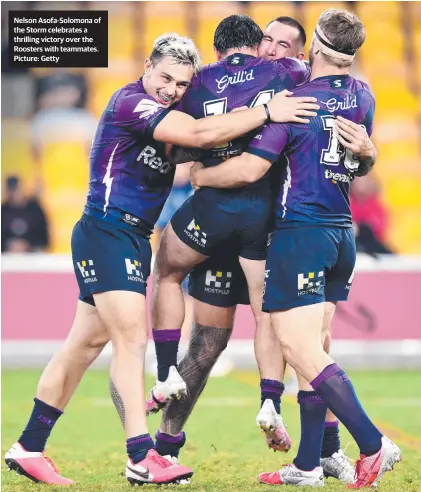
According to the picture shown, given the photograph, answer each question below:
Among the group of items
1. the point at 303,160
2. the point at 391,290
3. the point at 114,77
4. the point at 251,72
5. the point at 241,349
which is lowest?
the point at 241,349

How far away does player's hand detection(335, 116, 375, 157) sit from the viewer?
557 cm

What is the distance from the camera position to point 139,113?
18.7ft

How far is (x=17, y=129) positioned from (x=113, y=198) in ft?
34.6

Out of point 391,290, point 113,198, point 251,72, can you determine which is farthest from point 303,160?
point 391,290

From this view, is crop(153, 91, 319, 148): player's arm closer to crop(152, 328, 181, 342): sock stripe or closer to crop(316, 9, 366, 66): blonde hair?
crop(316, 9, 366, 66): blonde hair

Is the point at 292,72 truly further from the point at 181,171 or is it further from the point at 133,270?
the point at 181,171

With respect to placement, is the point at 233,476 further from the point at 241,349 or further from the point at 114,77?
the point at 114,77

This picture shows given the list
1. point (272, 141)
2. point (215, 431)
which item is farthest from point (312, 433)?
point (215, 431)

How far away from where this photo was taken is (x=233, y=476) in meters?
6.32

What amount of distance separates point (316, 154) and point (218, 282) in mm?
1113

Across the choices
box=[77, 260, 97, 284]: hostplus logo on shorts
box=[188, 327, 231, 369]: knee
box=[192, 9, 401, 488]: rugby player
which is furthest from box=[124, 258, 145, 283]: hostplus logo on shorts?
box=[188, 327, 231, 369]: knee

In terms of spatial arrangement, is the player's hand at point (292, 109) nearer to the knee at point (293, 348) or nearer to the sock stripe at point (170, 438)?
the knee at point (293, 348)

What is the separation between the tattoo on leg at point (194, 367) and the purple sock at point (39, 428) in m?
0.71

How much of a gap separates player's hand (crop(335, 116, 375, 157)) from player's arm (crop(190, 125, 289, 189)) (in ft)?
0.93
